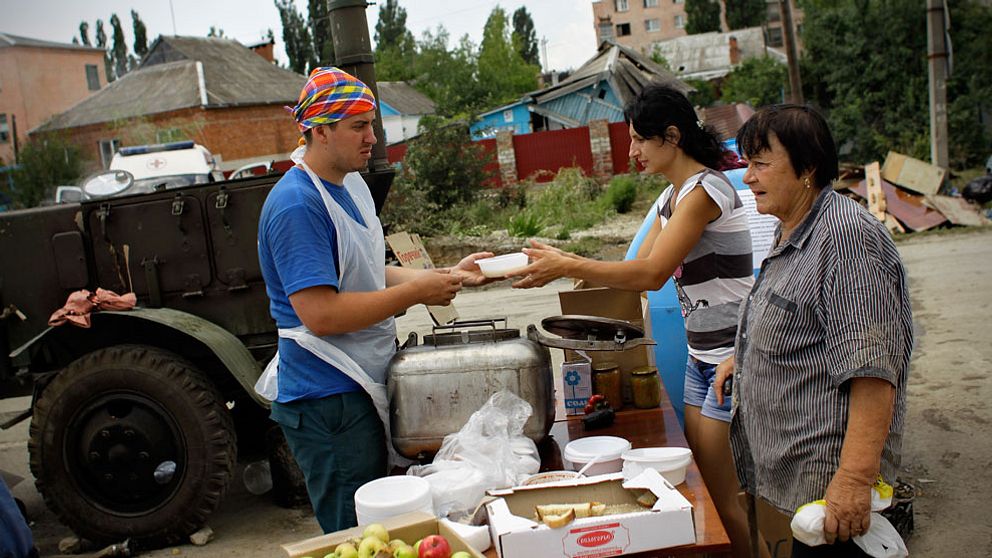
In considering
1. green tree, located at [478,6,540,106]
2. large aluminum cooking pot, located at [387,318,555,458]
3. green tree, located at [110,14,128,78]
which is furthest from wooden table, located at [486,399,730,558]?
green tree, located at [110,14,128,78]

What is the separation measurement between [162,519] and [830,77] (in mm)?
25155

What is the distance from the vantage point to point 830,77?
25.5m

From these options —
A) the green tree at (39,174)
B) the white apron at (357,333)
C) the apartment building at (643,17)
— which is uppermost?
the apartment building at (643,17)

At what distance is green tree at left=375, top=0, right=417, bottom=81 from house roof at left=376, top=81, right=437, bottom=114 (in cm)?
197

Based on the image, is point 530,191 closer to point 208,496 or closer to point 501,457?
point 208,496

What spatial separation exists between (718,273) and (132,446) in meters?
3.52

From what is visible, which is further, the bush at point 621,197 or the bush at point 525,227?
the bush at point 621,197

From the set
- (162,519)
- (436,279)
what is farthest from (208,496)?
(436,279)

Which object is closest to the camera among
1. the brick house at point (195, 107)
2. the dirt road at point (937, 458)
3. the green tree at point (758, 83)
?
the dirt road at point (937, 458)

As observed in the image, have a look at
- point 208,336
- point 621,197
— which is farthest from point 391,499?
point 621,197

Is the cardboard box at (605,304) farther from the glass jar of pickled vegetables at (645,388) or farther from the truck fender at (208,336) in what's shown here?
the truck fender at (208,336)

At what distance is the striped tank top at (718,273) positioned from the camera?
121 inches

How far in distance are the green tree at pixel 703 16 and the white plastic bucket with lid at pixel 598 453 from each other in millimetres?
62780

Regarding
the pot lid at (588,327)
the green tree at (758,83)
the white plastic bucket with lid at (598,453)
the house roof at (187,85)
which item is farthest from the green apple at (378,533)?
the house roof at (187,85)
